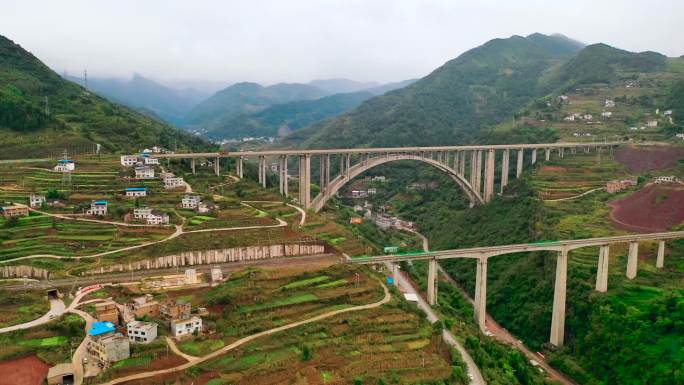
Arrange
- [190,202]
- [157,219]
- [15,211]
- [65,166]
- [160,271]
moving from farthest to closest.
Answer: [65,166]
[190,202]
[157,219]
[15,211]
[160,271]

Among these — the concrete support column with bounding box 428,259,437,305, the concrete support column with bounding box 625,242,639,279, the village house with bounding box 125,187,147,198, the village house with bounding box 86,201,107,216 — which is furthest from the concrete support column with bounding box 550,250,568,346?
the village house with bounding box 86,201,107,216

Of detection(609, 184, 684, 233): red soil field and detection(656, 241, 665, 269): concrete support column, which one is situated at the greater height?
detection(609, 184, 684, 233): red soil field

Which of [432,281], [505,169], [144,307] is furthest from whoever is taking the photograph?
[505,169]

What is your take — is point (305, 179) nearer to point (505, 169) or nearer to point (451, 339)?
point (451, 339)

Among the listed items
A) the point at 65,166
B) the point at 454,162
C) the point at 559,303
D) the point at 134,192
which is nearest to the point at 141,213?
the point at 134,192

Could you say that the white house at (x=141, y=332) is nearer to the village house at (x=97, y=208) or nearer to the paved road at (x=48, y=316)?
the paved road at (x=48, y=316)

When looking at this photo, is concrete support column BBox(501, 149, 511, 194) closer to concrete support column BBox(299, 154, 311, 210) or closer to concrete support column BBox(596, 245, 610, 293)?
concrete support column BBox(299, 154, 311, 210)

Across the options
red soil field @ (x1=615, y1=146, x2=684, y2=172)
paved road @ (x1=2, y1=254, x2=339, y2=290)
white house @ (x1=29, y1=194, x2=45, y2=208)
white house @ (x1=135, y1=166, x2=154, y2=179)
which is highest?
red soil field @ (x1=615, y1=146, x2=684, y2=172)
